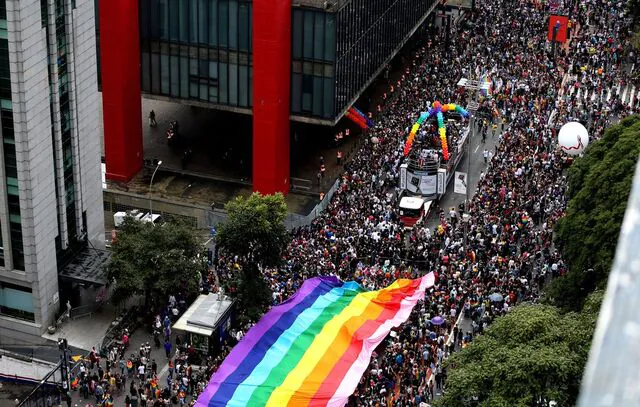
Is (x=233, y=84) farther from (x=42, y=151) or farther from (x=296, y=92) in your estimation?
(x=42, y=151)

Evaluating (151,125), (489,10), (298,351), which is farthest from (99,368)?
(489,10)

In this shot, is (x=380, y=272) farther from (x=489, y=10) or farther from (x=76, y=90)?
(x=489, y=10)

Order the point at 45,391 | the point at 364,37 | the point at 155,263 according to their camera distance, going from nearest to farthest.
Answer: the point at 45,391 < the point at 155,263 < the point at 364,37

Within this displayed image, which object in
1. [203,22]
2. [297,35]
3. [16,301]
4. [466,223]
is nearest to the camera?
[16,301]

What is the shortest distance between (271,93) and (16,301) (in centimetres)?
2488

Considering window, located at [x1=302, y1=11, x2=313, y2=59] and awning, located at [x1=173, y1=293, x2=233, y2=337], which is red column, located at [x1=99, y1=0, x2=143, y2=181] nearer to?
window, located at [x1=302, y1=11, x2=313, y2=59]

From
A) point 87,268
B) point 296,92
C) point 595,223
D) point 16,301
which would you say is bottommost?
point 16,301

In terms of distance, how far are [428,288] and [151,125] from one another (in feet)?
125

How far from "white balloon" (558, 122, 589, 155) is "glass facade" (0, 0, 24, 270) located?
4138 centimetres

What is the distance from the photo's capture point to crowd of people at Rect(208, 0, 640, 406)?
55.9m

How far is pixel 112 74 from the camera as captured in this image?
Answer: 74.6 metres

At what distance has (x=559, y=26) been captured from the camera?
101 meters

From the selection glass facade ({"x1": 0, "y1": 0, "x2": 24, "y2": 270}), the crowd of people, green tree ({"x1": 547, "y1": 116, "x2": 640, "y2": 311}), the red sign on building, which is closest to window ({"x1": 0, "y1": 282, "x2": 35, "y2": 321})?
glass facade ({"x1": 0, "y1": 0, "x2": 24, "y2": 270})

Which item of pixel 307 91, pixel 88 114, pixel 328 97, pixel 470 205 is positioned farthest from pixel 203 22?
pixel 470 205
